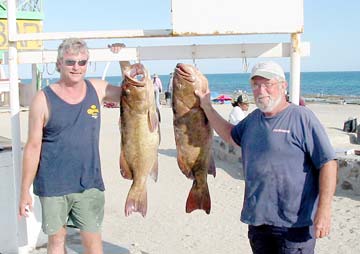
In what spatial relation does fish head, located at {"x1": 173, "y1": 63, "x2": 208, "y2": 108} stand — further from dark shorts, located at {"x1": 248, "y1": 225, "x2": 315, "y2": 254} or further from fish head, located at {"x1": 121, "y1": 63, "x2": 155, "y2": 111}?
dark shorts, located at {"x1": 248, "y1": 225, "x2": 315, "y2": 254}

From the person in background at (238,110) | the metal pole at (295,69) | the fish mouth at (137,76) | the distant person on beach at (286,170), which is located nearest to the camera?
the distant person on beach at (286,170)

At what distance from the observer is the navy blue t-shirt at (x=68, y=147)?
3814mm

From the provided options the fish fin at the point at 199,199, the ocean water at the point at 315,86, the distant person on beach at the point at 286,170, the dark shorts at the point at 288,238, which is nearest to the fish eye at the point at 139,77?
the distant person on beach at the point at 286,170

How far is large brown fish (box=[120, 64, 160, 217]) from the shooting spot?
3.54 metres

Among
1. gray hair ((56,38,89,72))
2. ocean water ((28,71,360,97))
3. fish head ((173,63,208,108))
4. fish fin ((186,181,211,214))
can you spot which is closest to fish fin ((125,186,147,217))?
fish fin ((186,181,211,214))

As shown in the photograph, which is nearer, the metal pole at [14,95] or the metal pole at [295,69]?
the metal pole at [295,69]

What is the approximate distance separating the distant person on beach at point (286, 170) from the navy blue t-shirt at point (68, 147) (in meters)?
1.19

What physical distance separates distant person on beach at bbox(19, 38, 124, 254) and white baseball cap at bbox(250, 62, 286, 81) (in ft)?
3.58

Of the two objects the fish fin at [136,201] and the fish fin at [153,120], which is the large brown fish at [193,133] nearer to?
the fish fin at [153,120]

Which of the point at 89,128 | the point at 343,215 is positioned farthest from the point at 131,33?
the point at 343,215

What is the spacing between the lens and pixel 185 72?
11.5 ft

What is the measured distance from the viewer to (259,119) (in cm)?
353

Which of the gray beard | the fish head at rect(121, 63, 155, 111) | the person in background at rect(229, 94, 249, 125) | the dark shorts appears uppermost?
the fish head at rect(121, 63, 155, 111)

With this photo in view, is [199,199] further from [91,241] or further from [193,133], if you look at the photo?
[91,241]
